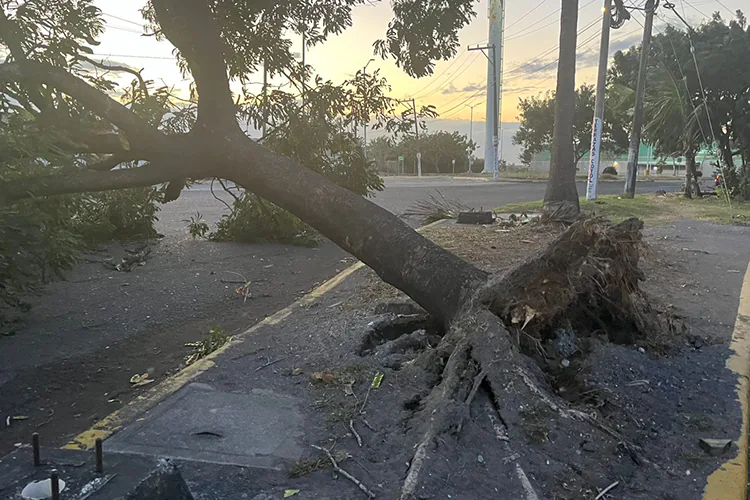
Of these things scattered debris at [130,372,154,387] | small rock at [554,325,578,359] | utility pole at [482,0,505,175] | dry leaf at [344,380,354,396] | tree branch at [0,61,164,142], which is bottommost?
scattered debris at [130,372,154,387]

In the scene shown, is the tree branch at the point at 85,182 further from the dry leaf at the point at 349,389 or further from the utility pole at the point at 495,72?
the utility pole at the point at 495,72

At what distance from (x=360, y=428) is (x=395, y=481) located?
0.63m

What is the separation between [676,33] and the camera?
2489cm

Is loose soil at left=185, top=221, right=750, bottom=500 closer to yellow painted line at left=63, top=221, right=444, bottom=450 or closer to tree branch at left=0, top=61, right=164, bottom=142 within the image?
yellow painted line at left=63, top=221, right=444, bottom=450

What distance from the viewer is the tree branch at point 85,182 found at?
16.4ft

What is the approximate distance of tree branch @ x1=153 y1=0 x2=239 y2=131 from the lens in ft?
20.9

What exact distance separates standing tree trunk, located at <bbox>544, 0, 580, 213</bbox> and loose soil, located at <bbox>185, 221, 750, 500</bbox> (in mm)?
8457

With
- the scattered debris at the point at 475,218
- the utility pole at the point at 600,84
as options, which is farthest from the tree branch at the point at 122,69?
the utility pole at the point at 600,84

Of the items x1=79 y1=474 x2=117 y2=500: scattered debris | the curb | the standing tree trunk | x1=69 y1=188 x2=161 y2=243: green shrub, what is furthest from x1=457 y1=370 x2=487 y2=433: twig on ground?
the standing tree trunk

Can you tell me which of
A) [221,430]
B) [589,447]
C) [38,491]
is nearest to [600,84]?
[589,447]

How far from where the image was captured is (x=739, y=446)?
11.7 feet

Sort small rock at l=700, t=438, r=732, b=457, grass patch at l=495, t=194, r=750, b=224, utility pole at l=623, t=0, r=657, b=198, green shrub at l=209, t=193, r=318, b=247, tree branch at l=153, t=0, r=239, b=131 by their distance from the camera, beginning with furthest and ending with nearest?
utility pole at l=623, t=0, r=657, b=198 < grass patch at l=495, t=194, r=750, b=224 < green shrub at l=209, t=193, r=318, b=247 < tree branch at l=153, t=0, r=239, b=131 < small rock at l=700, t=438, r=732, b=457

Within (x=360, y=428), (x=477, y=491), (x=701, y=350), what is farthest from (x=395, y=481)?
(x=701, y=350)

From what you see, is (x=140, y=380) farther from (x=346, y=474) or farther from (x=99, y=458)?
(x=346, y=474)
